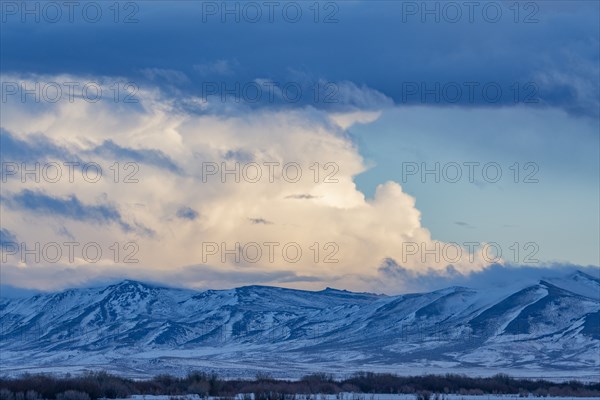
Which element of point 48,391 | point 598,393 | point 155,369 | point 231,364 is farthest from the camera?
point 231,364

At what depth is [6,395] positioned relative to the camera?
171 ft

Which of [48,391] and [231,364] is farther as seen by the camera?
[231,364]

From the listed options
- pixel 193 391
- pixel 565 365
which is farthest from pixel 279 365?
pixel 193 391

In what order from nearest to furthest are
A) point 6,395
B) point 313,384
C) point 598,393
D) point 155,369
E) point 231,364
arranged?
point 6,395
point 313,384
point 598,393
point 155,369
point 231,364

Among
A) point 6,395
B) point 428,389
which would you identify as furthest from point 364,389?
point 6,395

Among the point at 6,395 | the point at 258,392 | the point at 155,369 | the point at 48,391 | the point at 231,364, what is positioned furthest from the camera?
the point at 231,364

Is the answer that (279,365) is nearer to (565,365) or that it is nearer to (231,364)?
(231,364)

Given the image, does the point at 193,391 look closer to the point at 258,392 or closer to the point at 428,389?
the point at 258,392

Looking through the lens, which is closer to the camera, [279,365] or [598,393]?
[598,393]

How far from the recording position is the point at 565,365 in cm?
19912

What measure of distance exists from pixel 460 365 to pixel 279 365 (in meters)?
29.3

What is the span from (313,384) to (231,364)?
421 ft

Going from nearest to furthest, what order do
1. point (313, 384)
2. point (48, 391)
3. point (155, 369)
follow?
point (48, 391) < point (313, 384) < point (155, 369)

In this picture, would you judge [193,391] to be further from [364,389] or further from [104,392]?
[364,389]
